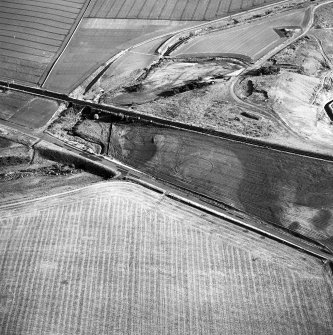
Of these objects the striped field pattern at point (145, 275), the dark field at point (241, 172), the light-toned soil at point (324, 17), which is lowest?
the striped field pattern at point (145, 275)

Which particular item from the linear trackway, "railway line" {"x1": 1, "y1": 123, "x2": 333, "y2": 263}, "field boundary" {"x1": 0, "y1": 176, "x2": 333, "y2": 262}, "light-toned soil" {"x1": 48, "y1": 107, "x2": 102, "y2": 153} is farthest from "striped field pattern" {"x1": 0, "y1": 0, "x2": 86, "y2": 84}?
"field boundary" {"x1": 0, "y1": 176, "x2": 333, "y2": 262}

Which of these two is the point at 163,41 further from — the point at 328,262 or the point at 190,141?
the point at 328,262

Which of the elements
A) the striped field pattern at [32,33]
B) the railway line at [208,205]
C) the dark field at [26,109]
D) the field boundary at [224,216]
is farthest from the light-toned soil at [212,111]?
the striped field pattern at [32,33]

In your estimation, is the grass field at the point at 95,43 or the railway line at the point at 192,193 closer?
the railway line at the point at 192,193

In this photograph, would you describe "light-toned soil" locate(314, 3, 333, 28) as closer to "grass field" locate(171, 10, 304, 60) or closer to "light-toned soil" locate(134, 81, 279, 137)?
"grass field" locate(171, 10, 304, 60)

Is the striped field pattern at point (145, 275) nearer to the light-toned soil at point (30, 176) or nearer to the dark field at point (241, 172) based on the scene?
the light-toned soil at point (30, 176)

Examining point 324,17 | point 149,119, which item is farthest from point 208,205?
point 324,17

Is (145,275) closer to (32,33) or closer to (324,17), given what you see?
(32,33)

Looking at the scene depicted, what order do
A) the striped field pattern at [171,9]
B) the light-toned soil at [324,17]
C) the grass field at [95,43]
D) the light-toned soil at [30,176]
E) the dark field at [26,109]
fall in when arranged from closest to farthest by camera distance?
1. the light-toned soil at [30,176]
2. the dark field at [26,109]
3. the grass field at [95,43]
4. the light-toned soil at [324,17]
5. the striped field pattern at [171,9]
